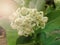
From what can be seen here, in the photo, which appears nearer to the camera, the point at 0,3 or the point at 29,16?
the point at 29,16

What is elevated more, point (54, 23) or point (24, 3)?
point (24, 3)

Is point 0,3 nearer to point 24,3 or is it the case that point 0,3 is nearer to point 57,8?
point 24,3

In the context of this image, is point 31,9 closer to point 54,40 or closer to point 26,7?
A: point 26,7

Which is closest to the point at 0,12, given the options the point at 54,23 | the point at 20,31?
the point at 20,31

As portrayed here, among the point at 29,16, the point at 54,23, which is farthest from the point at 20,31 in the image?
the point at 54,23

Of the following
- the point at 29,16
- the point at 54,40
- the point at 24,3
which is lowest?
the point at 54,40

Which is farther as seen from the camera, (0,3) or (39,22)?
(0,3)
